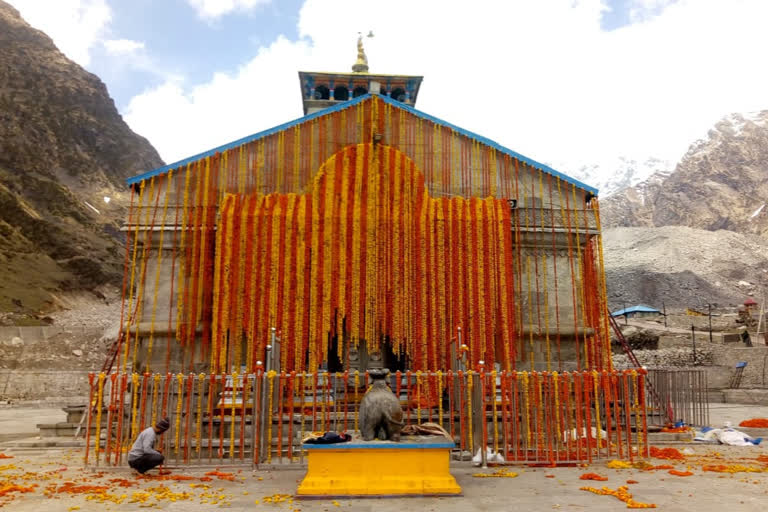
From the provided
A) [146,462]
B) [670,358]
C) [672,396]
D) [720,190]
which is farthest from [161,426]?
[720,190]

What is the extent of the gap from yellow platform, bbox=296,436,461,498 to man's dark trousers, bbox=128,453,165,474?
10.8ft

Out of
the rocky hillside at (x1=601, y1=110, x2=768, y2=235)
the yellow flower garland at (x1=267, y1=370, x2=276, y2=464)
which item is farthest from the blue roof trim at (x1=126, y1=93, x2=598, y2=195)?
the rocky hillside at (x1=601, y1=110, x2=768, y2=235)

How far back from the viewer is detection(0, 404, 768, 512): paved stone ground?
26.5 ft

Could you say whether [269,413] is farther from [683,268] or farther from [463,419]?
[683,268]

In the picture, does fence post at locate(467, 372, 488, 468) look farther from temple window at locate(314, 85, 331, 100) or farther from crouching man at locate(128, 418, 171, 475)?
temple window at locate(314, 85, 331, 100)

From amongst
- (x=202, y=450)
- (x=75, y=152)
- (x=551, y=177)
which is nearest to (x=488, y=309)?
(x=551, y=177)

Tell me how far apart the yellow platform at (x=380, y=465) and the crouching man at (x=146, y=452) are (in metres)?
3.33

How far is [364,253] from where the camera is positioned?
16531 mm

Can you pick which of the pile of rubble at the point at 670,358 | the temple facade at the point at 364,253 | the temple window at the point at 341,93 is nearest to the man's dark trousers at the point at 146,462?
the temple facade at the point at 364,253

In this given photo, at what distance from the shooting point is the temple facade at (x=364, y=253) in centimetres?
1608

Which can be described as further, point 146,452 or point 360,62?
point 360,62

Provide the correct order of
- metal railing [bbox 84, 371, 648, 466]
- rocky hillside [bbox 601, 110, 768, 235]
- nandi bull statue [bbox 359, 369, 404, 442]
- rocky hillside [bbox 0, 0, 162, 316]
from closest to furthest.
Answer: nandi bull statue [bbox 359, 369, 404, 442] < metal railing [bbox 84, 371, 648, 466] < rocky hillside [bbox 0, 0, 162, 316] < rocky hillside [bbox 601, 110, 768, 235]

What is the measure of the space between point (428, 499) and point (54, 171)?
98371mm

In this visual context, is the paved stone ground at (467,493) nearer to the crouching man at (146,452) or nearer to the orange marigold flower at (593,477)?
the orange marigold flower at (593,477)
